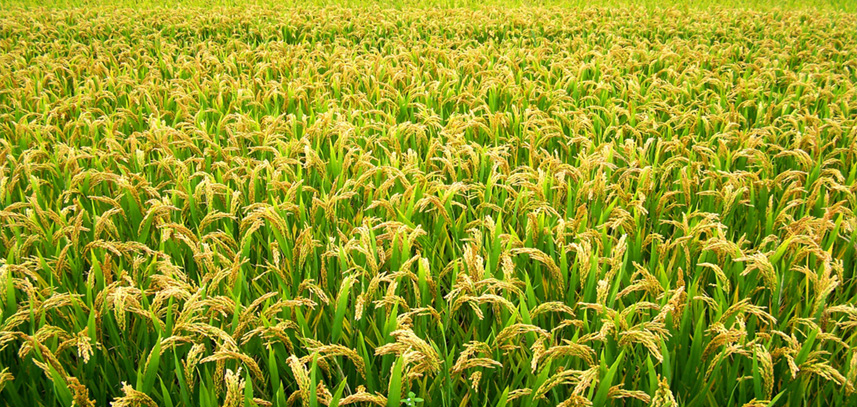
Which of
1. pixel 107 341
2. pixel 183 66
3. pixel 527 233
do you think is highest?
pixel 183 66

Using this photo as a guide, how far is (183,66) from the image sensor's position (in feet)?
19.4

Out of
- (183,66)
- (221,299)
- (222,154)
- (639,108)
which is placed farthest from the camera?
(183,66)

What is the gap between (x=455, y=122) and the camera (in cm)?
380

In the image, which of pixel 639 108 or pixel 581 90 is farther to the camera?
pixel 581 90

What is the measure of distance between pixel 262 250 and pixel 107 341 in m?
0.76

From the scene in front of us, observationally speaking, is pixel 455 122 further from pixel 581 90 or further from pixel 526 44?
pixel 526 44

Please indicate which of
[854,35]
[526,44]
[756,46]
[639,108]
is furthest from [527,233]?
[854,35]

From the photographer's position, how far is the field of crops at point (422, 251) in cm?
172

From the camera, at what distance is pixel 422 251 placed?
97.9 inches

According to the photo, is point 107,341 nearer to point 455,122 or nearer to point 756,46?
point 455,122

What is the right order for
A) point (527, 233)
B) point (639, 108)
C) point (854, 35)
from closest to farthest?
1. point (527, 233)
2. point (639, 108)
3. point (854, 35)

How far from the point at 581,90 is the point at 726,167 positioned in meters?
2.11

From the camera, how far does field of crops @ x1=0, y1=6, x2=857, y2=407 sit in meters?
1.72

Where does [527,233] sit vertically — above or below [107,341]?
above
